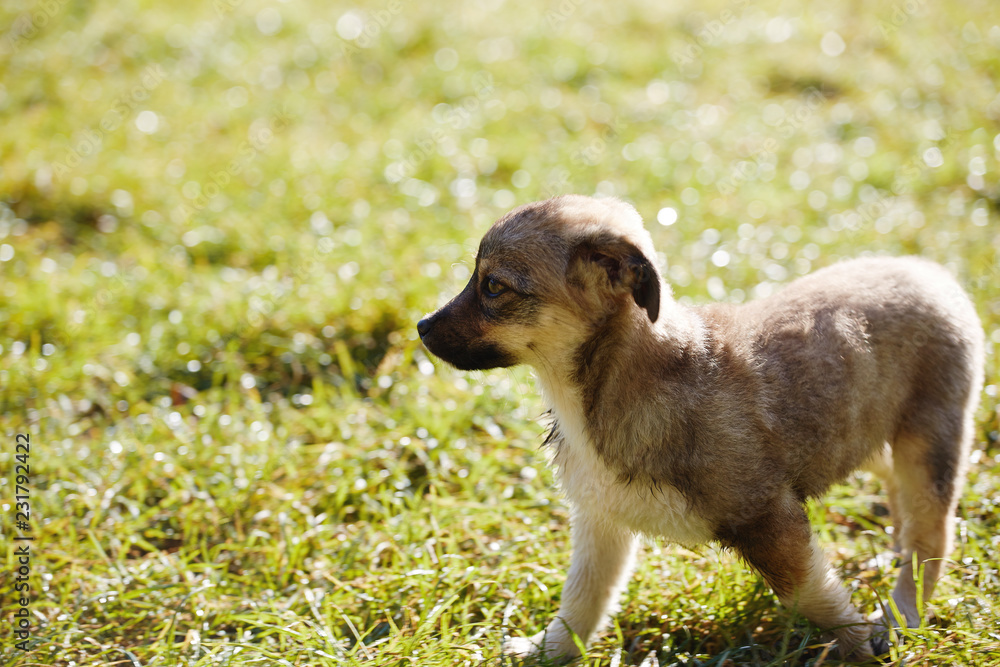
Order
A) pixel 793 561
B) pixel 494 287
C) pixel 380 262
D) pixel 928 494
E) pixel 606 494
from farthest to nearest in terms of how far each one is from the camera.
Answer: pixel 380 262, pixel 928 494, pixel 494 287, pixel 606 494, pixel 793 561

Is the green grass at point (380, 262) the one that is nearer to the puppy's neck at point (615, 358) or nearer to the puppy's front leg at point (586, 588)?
the puppy's front leg at point (586, 588)

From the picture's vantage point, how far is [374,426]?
4656 mm

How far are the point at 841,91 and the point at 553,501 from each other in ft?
21.7

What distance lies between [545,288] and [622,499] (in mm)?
817

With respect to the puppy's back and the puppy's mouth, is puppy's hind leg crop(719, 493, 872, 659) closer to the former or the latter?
the puppy's back

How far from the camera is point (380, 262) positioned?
601 cm

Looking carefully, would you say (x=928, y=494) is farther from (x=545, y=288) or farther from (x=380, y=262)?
(x=380, y=262)

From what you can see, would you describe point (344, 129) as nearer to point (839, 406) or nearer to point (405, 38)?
point (405, 38)

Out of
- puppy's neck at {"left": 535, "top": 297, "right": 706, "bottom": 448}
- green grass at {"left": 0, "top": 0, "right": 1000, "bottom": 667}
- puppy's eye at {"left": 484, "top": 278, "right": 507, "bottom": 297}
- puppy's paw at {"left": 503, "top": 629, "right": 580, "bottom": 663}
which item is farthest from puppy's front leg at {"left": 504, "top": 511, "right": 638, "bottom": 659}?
puppy's eye at {"left": 484, "top": 278, "right": 507, "bottom": 297}

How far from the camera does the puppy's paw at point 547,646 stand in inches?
132

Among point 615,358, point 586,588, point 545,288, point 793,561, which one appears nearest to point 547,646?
point 586,588

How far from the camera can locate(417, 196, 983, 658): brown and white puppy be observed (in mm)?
2926

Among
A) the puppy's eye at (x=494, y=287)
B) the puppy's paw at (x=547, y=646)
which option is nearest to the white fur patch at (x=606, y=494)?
the puppy's eye at (x=494, y=287)

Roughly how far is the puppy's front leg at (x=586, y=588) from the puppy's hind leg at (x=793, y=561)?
1.66 feet
